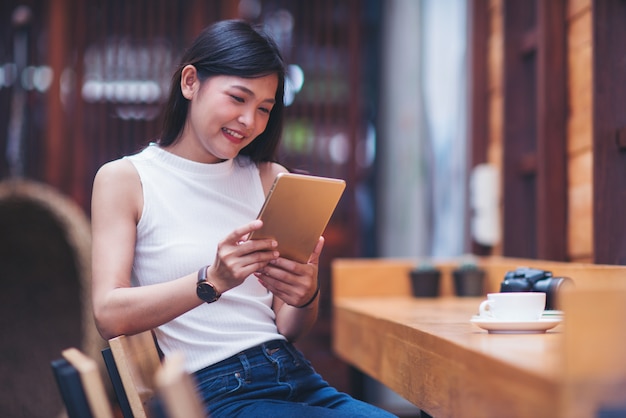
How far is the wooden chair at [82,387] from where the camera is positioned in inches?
45.6

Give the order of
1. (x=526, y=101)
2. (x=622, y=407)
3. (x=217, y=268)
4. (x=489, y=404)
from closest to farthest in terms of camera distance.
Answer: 1. (x=622, y=407)
2. (x=489, y=404)
3. (x=217, y=268)
4. (x=526, y=101)

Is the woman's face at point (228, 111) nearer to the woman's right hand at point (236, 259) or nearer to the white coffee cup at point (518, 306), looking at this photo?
the woman's right hand at point (236, 259)

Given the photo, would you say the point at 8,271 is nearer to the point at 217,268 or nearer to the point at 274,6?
the point at 274,6

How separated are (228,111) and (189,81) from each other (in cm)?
14

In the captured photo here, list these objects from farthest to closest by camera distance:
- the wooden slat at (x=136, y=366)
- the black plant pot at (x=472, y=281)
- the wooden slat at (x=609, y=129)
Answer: the black plant pot at (x=472, y=281) → the wooden slat at (x=609, y=129) → the wooden slat at (x=136, y=366)

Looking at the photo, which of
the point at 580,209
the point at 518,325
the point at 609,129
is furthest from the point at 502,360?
the point at 580,209

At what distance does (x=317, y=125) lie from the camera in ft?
14.3

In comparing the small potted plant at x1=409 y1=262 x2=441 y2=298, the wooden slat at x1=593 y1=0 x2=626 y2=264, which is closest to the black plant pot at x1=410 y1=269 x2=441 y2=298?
the small potted plant at x1=409 y1=262 x2=441 y2=298

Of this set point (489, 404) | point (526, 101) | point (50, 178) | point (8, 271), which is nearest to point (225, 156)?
point (489, 404)

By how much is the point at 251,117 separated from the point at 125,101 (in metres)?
2.67

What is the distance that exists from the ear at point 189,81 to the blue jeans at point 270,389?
566mm

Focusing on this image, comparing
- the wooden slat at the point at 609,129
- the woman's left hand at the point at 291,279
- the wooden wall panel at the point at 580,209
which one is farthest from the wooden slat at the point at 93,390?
the wooden wall panel at the point at 580,209

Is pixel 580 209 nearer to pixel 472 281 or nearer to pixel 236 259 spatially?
pixel 472 281

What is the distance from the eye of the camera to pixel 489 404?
1.16 meters
